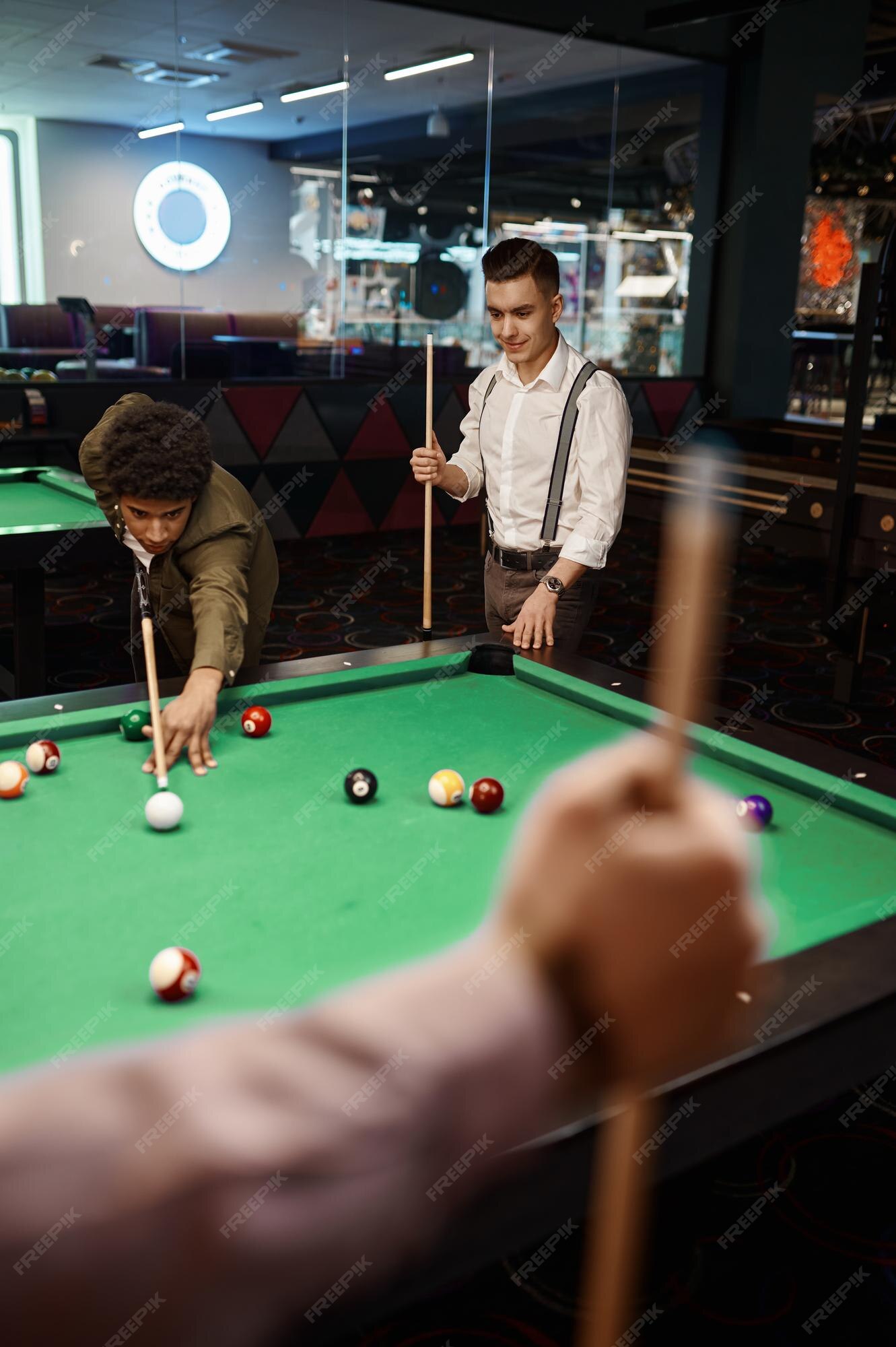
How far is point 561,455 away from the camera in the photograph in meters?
2.49

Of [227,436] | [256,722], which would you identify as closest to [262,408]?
[227,436]

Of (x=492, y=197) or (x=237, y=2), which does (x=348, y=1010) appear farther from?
(x=492, y=197)

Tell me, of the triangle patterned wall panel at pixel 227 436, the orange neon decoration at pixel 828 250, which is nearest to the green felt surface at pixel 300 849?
the triangle patterned wall panel at pixel 227 436

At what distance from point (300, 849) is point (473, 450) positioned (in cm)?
156

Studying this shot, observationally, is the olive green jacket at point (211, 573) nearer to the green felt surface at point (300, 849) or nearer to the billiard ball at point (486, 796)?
the green felt surface at point (300, 849)

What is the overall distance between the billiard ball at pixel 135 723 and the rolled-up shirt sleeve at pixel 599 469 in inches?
39.3

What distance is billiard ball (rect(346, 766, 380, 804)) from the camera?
5.04 ft

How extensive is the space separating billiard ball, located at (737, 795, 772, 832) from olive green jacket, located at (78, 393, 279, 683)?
835 millimetres

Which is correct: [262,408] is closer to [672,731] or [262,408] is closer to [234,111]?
[234,111]

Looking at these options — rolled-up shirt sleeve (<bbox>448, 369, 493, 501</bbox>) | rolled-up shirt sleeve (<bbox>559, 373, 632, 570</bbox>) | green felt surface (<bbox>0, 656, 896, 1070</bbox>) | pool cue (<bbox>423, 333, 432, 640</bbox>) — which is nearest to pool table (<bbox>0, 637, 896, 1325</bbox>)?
green felt surface (<bbox>0, 656, 896, 1070</bbox>)

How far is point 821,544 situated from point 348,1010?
12.2 ft

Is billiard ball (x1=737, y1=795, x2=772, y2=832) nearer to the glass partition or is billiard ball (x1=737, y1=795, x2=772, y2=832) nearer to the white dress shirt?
the white dress shirt

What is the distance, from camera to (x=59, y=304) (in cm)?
594

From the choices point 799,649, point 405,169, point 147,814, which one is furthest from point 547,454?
point 405,169
